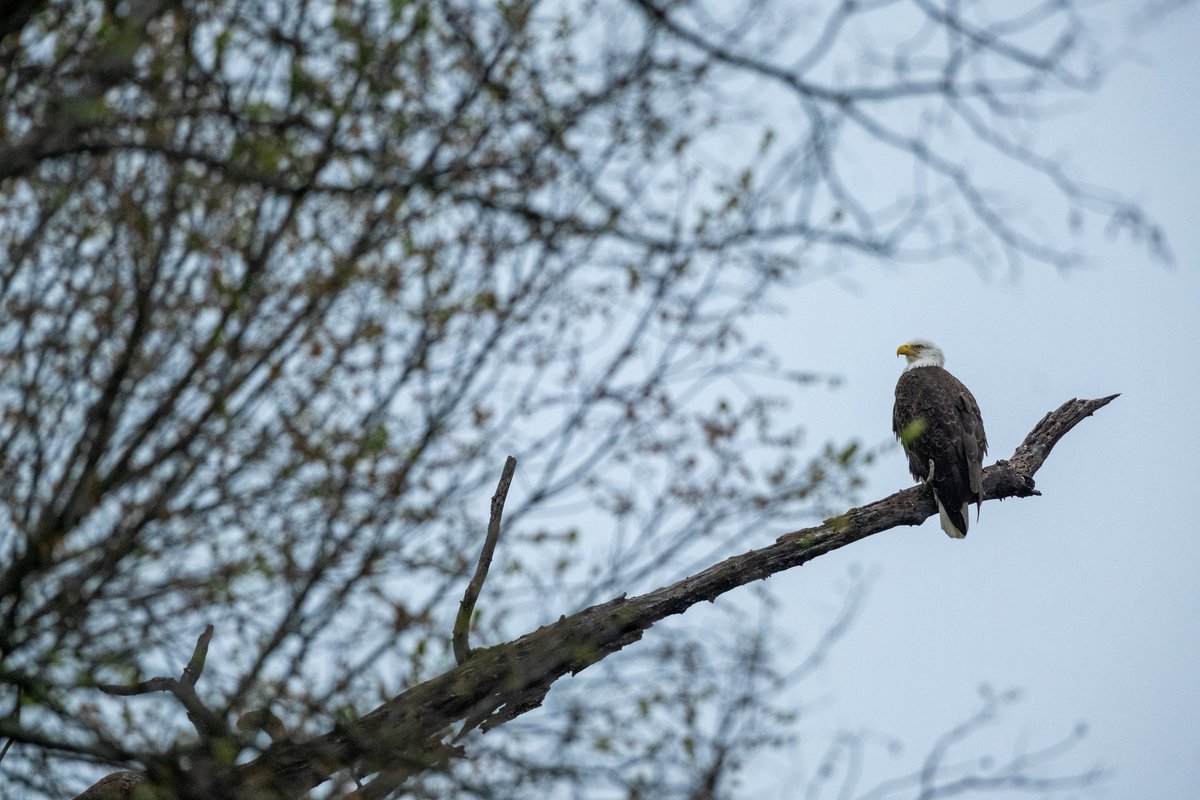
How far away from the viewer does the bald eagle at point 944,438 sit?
5.66 metres

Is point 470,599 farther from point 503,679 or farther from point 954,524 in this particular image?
point 954,524

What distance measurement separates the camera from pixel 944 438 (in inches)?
239

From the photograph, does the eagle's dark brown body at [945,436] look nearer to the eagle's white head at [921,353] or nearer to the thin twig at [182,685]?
the eagle's white head at [921,353]

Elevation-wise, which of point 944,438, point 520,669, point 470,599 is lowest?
point 520,669

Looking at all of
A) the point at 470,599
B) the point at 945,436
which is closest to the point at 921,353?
the point at 945,436

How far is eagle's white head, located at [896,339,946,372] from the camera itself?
313 inches

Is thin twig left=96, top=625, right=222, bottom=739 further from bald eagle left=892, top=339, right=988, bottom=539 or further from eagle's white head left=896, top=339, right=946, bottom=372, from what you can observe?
eagle's white head left=896, top=339, right=946, bottom=372

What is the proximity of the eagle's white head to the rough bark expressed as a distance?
398 cm

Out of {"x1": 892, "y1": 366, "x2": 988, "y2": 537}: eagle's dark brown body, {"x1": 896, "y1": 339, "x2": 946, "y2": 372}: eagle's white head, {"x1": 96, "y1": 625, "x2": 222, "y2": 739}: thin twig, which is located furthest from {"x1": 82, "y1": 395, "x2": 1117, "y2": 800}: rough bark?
{"x1": 896, "y1": 339, "x2": 946, "y2": 372}: eagle's white head

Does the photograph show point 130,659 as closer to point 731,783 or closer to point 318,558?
point 318,558

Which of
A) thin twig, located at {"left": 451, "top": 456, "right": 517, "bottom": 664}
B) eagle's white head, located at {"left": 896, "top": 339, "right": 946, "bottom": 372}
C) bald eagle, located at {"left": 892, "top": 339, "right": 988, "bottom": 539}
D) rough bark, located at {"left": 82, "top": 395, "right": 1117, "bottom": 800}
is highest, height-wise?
eagle's white head, located at {"left": 896, "top": 339, "right": 946, "bottom": 372}

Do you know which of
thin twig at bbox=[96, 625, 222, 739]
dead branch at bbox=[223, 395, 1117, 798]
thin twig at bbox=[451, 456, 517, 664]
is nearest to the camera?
dead branch at bbox=[223, 395, 1117, 798]

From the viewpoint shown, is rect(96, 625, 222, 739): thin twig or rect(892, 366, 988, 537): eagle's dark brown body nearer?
rect(96, 625, 222, 739): thin twig

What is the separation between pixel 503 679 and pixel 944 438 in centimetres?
343
